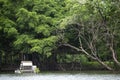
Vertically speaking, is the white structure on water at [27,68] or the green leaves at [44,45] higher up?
the green leaves at [44,45]

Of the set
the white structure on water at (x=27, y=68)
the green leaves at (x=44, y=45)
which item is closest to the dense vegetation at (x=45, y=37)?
the green leaves at (x=44, y=45)

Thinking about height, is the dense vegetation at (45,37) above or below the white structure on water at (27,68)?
above

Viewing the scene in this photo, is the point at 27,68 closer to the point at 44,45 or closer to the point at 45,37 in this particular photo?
the point at 44,45

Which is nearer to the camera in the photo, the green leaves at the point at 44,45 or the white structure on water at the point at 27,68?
the white structure on water at the point at 27,68

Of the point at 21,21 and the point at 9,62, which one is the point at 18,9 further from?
the point at 9,62

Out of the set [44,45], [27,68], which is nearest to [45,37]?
[44,45]

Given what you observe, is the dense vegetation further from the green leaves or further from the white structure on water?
the white structure on water

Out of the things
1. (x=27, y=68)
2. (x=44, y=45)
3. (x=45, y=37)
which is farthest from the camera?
(x=45, y=37)

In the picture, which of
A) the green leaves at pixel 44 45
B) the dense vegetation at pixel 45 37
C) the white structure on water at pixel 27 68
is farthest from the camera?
the dense vegetation at pixel 45 37

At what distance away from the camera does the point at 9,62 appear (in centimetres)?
6044

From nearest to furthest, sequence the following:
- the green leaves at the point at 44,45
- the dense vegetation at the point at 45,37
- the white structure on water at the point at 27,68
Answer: the white structure on water at the point at 27,68 → the green leaves at the point at 44,45 → the dense vegetation at the point at 45,37

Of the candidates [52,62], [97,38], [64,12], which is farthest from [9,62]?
[97,38]

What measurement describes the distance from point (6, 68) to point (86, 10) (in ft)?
57.0

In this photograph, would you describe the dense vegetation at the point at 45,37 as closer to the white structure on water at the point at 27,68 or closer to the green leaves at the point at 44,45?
the green leaves at the point at 44,45
